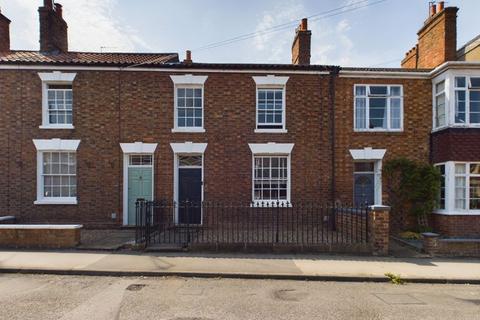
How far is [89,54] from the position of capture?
1457cm

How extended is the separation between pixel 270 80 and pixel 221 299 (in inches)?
334

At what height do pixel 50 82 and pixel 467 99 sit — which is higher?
pixel 50 82

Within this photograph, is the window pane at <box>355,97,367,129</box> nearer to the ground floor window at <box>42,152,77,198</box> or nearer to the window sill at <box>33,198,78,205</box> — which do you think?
the ground floor window at <box>42,152,77,198</box>

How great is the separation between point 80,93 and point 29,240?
5.63 metres

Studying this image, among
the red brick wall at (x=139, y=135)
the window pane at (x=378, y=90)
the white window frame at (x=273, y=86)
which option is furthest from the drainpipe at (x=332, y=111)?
the white window frame at (x=273, y=86)

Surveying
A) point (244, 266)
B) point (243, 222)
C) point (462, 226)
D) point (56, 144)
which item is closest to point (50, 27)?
point (56, 144)

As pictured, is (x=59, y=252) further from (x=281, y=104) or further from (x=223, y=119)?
(x=281, y=104)

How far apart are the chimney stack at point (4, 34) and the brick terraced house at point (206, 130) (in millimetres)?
2777

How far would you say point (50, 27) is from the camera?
42.8 ft

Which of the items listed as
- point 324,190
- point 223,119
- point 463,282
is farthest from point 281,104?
point 463,282

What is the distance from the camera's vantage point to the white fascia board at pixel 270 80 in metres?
11.6

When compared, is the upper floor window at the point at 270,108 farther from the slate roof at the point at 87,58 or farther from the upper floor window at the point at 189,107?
the slate roof at the point at 87,58

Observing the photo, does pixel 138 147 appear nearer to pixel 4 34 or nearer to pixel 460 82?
pixel 4 34

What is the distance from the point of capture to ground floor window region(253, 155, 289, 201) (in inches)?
461
